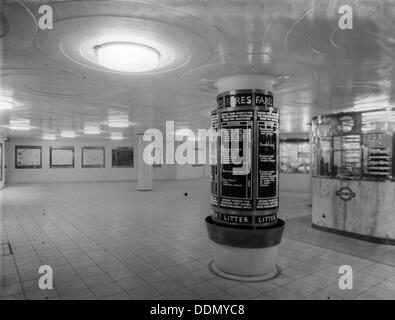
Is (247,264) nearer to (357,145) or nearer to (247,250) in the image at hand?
(247,250)

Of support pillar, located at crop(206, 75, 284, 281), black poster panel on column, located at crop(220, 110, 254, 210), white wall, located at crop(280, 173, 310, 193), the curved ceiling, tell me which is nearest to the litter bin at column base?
support pillar, located at crop(206, 75, 284, 281)

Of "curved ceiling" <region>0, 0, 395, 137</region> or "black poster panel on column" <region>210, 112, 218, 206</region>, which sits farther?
"black poster panel on column" <region>210, 112, 218, 206</region>

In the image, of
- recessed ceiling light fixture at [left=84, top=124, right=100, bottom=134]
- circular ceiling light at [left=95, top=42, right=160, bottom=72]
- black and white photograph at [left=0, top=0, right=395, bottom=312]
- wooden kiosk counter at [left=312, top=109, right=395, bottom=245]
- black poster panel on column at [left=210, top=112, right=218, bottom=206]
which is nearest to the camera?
black and white photograph at [left=0, top=0, right=395, bottom=312]

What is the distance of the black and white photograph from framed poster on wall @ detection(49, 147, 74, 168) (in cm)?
1193

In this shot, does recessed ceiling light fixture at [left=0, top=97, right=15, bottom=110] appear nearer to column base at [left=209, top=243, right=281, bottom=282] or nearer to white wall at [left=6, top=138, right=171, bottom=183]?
column base at [left=209, top=243, right=281, bottom=282]

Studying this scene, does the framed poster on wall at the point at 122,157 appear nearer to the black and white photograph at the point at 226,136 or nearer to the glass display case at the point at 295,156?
the glass display case at the point at 295,156

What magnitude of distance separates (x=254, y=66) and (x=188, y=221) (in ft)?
17.0

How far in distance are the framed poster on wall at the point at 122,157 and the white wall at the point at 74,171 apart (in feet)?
0.76

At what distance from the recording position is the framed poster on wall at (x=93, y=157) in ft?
67.3

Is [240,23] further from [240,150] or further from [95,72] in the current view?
[95,72]

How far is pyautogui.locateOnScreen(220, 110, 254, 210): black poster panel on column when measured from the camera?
165 inches

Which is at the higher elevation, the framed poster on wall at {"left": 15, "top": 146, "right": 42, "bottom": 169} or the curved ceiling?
the curved ceiling

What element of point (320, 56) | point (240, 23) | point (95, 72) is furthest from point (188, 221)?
point (240, 23)

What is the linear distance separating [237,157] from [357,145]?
3.68 m
